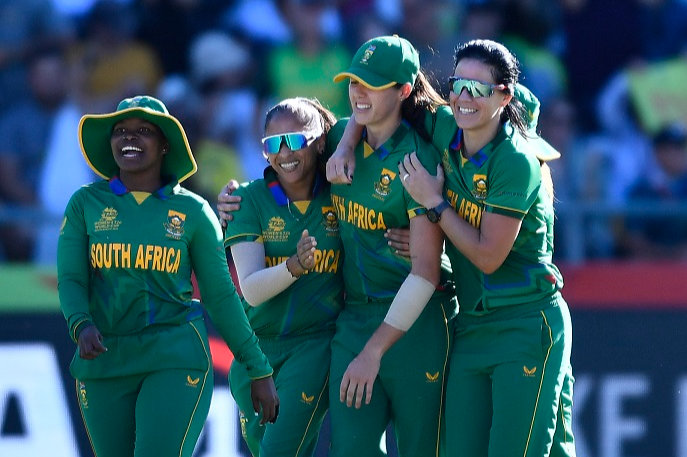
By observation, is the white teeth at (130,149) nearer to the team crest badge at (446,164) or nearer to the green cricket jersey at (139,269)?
the green cricket jersey at (139,269)

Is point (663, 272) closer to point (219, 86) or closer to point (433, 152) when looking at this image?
point (433, 152)

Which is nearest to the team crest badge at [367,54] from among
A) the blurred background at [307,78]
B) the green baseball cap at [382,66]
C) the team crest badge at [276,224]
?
the green baseball cap at [382,66]

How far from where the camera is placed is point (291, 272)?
4652mm

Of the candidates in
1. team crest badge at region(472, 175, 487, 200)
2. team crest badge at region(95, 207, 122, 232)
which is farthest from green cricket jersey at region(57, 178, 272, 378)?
team crest badge at region(472, 175, 487, 200)

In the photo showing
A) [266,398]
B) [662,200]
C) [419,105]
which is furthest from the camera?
[662,200]

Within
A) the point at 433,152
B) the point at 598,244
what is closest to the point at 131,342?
the point at 433,152

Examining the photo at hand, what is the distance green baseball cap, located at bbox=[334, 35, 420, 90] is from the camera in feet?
14.9

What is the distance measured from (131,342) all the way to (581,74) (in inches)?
220

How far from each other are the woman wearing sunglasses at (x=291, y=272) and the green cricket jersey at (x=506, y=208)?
0.59 meters

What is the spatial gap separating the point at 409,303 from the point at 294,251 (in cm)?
62

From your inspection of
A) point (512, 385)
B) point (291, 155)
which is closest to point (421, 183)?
point (291, 155)

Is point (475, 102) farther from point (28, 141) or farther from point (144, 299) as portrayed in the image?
point (28, 141)

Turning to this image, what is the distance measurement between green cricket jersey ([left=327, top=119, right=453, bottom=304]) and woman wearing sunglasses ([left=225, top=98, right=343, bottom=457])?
0.16 metres

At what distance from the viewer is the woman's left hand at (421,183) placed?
4438 mm
